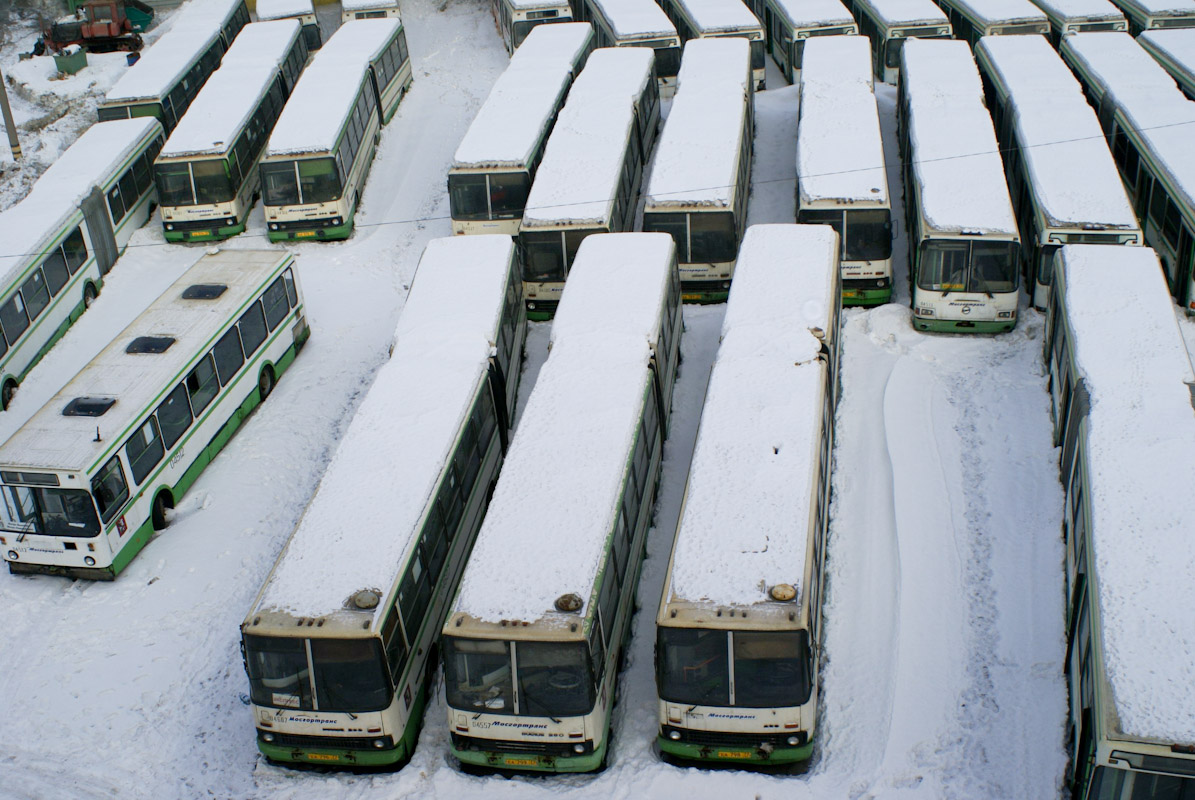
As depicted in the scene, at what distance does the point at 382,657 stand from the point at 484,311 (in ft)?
23.4

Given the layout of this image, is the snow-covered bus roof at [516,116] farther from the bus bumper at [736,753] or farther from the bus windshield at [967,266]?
the bus bumper at [736,753]

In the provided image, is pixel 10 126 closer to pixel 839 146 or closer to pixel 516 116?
pixel 516 116

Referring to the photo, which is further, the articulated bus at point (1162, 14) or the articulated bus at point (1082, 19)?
the articulated bus at point (1162, 14)

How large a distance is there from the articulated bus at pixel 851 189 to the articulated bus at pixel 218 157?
42.1ft

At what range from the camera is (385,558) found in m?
12.9

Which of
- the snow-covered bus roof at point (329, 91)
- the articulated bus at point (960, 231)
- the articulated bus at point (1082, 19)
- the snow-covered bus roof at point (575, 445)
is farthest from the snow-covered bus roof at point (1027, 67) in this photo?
the snow-covered bus roof at point (329, 91)

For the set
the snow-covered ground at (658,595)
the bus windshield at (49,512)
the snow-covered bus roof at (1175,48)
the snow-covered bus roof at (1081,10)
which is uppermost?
the snow-covered bus roof at (1081,10)

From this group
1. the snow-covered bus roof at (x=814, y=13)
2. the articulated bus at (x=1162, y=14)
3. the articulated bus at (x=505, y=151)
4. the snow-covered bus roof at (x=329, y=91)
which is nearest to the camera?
A: the articulated bus at (x=505, y=151)

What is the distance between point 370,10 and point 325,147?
1313 centimetres

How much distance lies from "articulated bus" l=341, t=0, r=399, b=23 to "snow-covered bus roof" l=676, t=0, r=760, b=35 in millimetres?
9011

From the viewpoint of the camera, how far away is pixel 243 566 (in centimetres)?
1616

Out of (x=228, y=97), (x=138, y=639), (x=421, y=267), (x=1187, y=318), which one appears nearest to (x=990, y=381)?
(x=1187, y=318)

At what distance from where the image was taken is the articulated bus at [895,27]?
31.6 meters

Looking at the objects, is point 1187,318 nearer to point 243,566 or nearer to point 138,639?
point 243,566
